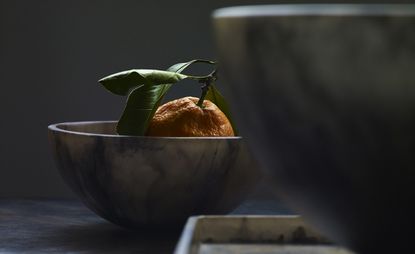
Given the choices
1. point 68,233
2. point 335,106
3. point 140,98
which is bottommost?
point 68,233

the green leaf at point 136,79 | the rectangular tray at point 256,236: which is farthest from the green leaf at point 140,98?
the rectangular tray at point 256,236

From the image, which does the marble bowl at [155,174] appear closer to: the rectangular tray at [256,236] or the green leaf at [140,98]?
the green leaf at [140,98]

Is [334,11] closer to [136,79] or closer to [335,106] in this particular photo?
[335,106]

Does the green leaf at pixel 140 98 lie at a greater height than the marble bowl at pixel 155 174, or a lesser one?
greater

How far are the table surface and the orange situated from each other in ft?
0.30

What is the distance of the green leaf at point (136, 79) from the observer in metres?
0.76

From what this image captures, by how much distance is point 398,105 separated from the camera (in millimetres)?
368

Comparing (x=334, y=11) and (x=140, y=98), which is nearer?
(x=334, y=11)

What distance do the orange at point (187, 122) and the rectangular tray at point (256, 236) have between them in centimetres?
21

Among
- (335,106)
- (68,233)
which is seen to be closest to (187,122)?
(68,233)

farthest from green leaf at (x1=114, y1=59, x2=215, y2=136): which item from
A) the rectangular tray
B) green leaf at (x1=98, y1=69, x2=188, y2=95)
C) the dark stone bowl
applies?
the dark stone bowl

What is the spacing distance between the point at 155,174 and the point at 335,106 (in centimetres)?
36

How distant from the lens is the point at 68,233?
0.79 metres

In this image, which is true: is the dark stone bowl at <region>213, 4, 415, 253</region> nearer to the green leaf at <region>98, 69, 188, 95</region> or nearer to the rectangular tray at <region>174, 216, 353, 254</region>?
the rectangular tray at <region>174, 216, 353, 254</region>
